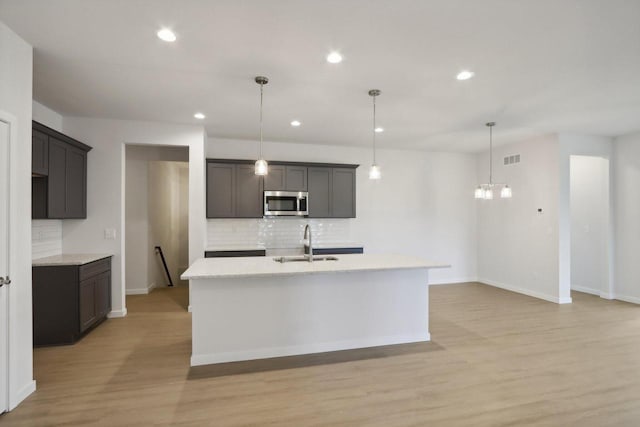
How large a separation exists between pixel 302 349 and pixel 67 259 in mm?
3047

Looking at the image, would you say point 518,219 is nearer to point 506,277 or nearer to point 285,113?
point 506,277

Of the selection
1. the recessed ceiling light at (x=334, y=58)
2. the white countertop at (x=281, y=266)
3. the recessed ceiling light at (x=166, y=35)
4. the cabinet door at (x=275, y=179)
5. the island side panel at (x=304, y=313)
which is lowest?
the island side panel at (x=304, y=313)

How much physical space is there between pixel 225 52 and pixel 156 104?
5.62 feet

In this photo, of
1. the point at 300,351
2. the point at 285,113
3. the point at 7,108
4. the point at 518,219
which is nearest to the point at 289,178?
the point at 285,113

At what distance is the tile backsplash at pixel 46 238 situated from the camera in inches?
148

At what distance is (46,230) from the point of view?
396 cm

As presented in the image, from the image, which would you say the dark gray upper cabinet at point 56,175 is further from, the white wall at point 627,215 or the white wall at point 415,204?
the white wall at point 627,215

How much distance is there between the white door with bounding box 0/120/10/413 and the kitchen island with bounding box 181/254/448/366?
3.98 ft

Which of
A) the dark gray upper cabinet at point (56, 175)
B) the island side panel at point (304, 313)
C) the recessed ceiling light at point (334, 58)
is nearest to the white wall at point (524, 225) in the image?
the island side panel at point (304, 313)

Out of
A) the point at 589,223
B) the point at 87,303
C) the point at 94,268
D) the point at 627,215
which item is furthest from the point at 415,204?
the point at 87,303

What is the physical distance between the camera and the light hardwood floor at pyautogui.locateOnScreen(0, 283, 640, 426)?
2.25m

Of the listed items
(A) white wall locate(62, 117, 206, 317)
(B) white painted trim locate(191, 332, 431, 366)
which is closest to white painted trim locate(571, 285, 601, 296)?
(B) white painted trim locate(191, 332, 431, 366)

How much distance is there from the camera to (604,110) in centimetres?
407

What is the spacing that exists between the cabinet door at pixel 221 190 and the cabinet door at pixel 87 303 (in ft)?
6.12
